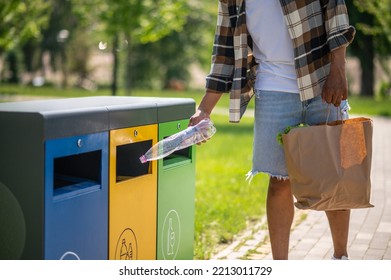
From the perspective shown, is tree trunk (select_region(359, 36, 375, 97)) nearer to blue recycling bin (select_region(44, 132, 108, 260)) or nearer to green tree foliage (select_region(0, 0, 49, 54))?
green tree foliage (select_region(0, 0, 49, 54))

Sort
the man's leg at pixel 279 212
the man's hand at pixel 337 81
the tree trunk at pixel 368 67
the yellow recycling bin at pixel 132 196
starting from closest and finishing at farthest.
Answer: the yellow recycling bin at pixel 132 196 → the man's hand at pixel 337 81 → the man's leg at pixel 279 212 → the tree trunk at pixel 368 67

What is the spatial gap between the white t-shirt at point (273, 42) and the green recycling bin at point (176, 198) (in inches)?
22.6

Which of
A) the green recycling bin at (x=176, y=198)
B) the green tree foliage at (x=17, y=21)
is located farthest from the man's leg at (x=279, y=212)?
the green tree foliage at (x=17, y=21)

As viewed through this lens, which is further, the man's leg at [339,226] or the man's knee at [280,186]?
the man's leg at [339,226]

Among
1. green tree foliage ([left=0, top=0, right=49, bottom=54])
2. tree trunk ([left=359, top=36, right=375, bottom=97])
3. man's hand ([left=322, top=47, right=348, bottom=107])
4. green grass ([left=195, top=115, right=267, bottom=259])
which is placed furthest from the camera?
tree trunk ([left=359, top=36, right=375, bottom=97])

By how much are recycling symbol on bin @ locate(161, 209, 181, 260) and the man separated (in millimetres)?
543

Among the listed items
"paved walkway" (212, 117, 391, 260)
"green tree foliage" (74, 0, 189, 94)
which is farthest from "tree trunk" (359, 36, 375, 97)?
"paved walkway" (212, 117, 391, 260)

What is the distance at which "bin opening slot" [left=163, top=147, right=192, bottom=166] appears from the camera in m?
4.12

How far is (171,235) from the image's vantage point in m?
4.14

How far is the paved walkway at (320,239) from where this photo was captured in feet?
16.1

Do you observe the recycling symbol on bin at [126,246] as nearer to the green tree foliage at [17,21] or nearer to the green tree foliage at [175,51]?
the green tree foliage at [17,21]


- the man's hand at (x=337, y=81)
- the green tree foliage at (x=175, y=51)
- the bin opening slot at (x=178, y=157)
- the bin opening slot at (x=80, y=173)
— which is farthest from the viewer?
the green tree foliage at (x=175, y=51)

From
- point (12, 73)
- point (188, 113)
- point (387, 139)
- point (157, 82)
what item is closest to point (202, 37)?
point (157, 82)
